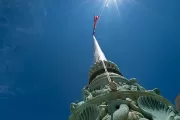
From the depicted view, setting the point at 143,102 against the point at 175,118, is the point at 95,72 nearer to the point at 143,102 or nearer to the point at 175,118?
Answer: the point at 143,102

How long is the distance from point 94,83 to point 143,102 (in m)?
5.78

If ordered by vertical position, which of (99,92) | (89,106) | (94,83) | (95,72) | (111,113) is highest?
(95,72)

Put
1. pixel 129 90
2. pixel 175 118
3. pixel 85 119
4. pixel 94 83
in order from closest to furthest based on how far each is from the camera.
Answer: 1. pixel 175 118
2. pixel 85 119
3. pixel 129 90
4. pixel 94 83

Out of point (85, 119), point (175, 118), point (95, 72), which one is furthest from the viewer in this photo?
point (95, 72)

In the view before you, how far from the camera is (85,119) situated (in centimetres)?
1581

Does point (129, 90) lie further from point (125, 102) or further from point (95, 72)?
point (95, 72)

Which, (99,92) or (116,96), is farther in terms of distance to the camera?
(99,92)

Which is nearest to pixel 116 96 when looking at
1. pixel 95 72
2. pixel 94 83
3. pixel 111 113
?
pixel 111 113

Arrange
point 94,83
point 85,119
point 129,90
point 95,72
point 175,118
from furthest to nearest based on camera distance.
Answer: point 95,72 < point 94,83 < point 129,90 < point 85,119 < point 175,118

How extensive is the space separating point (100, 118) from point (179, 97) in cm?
351

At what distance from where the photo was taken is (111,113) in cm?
1498

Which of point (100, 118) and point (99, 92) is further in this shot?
point (99, 92)

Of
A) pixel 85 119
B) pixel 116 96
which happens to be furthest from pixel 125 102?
pixel 85 119

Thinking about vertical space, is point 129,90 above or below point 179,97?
above
